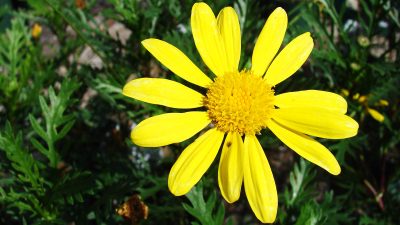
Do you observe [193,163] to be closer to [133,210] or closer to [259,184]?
[259,184]

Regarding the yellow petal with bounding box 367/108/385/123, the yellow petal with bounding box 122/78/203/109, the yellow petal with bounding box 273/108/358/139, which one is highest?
the yellow petal with bounding box 122/78/203/109

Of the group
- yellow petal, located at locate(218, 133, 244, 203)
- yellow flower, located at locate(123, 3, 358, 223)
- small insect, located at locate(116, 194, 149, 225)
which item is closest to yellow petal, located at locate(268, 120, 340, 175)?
yellow flower, located at locate(123, 3, 358, 223)

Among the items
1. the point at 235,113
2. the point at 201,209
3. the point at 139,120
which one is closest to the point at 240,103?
the point at 235,113

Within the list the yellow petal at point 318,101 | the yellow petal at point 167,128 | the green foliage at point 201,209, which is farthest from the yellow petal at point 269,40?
the green foliage at point 201,209

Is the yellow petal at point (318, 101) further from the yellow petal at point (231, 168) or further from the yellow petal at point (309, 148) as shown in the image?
the yellow petal at point (231, 168)

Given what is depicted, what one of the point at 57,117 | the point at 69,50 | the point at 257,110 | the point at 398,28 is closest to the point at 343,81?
the point at 398,28

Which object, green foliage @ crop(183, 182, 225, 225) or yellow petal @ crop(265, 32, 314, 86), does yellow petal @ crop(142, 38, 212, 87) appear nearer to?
yellow petal @ crop(265, 32, 314, 86)
